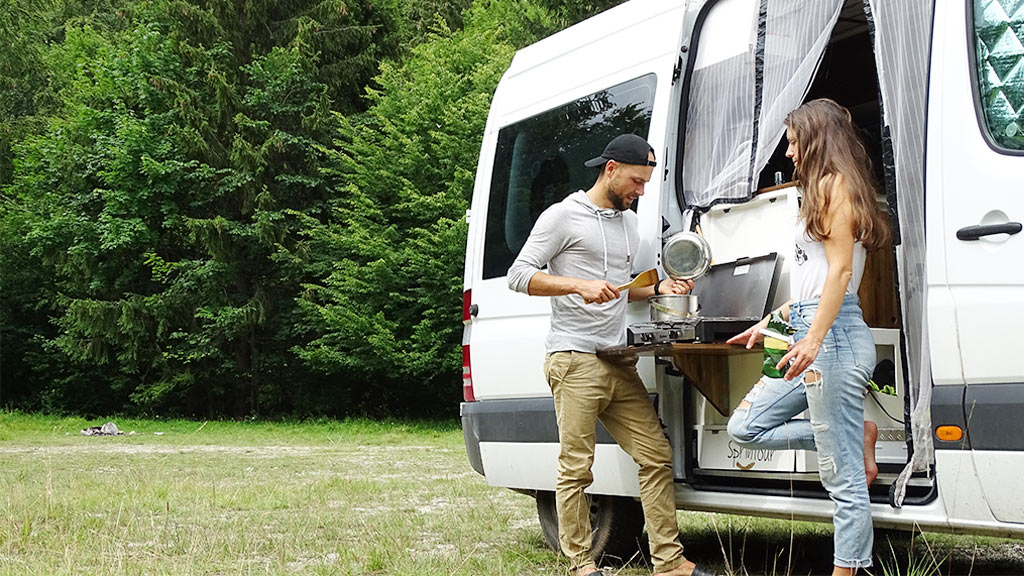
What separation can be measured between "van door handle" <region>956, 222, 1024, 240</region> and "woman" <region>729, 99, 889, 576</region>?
0.36 metres

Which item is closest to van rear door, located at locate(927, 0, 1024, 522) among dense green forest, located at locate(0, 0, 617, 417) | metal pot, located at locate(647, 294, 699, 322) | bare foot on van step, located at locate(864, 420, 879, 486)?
bare foot on van step, located at locate(864, 420, 879, 486)

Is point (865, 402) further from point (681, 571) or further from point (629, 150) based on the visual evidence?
point (629, 150)

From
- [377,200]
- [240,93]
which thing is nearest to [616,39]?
[377,200]

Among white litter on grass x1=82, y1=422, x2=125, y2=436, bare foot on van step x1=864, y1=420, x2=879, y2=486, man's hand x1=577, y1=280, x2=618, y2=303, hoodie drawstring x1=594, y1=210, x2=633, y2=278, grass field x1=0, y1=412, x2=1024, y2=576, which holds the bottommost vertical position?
white litter on grass x1=82, y1=422, x2=125, y2=436

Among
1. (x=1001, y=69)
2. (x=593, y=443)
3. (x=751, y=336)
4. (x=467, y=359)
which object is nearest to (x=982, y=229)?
(x=1001, y=69)

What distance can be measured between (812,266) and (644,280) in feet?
2.93

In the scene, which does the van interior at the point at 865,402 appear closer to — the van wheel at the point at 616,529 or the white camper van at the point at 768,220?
the white camper van at the point at 768,220

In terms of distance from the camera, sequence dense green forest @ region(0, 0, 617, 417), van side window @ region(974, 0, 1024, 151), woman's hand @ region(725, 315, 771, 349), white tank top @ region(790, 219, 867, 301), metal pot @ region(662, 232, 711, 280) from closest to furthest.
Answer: van side window @ region(974, 0, 1024, 151)
white tank top @ region(790, 219, 867, 301)
woman's hand @ region(725, 315, 771, 349)
metal pot @ region(662, 232, 711, 280)
dense green forest @ region(0, 0, 617, 417)

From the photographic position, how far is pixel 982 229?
3291 mm

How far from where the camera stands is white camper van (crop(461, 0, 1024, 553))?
334 centimetres

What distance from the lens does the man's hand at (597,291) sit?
433cm

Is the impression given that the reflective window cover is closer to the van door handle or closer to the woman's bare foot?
the van door handle

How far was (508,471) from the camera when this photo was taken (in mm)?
5434

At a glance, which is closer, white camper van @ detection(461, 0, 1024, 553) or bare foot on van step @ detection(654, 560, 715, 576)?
white camper van @ detection(461, 0, 1024, 553)
